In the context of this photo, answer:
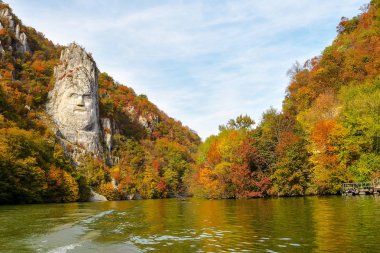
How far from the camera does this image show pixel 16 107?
97.9 meters

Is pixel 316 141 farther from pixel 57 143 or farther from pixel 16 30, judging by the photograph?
pixel 16 30

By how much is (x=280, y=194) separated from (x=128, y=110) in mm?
113495

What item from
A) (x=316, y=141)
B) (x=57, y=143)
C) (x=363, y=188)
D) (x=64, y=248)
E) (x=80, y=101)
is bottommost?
(x=64, y=248)

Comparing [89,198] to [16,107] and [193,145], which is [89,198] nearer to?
[16,107]

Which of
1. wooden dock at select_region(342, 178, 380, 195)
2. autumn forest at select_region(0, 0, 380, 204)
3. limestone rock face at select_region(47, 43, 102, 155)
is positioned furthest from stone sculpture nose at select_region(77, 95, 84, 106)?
wooden dock at select_region(342, 178, 380, 195)

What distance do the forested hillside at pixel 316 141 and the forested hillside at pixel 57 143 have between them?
3212cm

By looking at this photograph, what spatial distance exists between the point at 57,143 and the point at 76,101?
22.2 metres

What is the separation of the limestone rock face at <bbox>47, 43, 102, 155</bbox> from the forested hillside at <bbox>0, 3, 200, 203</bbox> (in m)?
4.04

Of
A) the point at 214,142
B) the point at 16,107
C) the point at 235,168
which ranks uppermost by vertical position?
the point at 16,107

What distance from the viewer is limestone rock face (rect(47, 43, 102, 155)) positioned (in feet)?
367

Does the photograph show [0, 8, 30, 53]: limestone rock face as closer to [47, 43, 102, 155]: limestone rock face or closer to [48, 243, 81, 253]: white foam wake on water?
[47, 43, 102, 155]: limestone rock face

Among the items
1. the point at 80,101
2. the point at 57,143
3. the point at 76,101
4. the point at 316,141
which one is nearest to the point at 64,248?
the point at 316,141

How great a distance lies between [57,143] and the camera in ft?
318

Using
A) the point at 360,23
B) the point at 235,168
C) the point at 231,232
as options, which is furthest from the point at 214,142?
the point at 231,232
